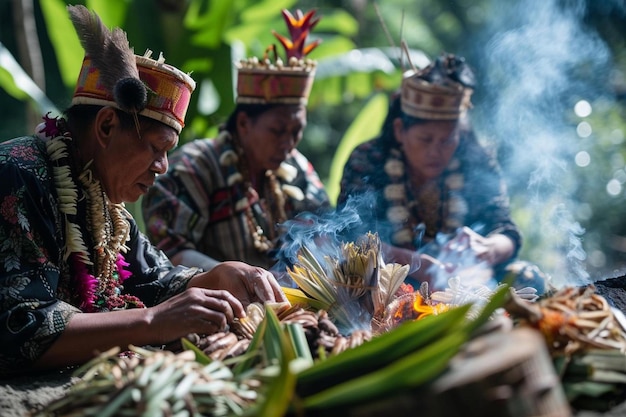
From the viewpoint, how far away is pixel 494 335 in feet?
6.32

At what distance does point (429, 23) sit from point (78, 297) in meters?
11.8

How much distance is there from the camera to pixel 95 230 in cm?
314

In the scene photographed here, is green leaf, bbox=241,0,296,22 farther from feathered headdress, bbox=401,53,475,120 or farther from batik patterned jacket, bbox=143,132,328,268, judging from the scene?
feathered headdress, bbox=401,53,475,120

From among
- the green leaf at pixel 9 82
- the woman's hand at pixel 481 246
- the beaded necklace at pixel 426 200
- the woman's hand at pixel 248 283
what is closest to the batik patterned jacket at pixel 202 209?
the beaded necklace at pixel 426 200

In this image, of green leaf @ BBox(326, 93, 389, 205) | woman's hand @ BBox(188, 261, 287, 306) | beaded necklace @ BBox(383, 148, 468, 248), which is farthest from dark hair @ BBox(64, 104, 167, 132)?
green leaf @ BBox(326, 93, 389, 205)

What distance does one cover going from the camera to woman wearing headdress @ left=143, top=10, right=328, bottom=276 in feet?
16.8

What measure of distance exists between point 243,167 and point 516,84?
8.96 feet

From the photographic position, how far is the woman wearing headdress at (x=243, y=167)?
201 inches

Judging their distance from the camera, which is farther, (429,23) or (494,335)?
(429,23)

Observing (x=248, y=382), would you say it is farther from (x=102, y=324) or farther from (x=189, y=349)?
(x=102, y=324)

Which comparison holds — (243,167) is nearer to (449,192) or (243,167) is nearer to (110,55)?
(449,192)

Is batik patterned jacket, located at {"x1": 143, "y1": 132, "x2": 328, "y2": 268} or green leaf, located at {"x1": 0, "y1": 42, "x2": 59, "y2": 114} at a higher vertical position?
green leaf, located at {"x1": 0, "y1": 42, "x2": 59, "y2": 114}

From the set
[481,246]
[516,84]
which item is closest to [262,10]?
[516,84]

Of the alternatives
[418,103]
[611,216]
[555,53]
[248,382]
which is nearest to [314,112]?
[611,216]
